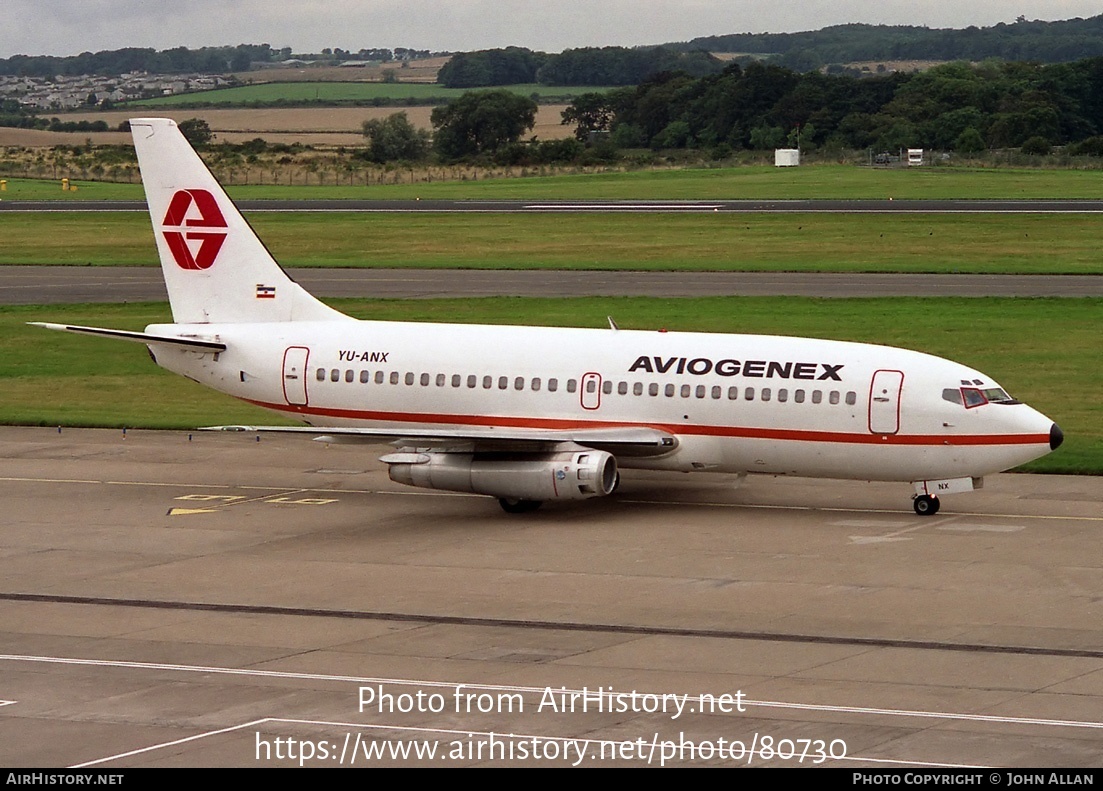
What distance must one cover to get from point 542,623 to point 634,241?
2887 inches

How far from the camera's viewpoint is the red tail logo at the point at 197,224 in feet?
144

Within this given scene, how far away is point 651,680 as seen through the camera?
25.1m

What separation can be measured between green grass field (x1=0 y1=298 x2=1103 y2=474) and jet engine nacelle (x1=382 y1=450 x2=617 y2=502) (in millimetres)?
12488

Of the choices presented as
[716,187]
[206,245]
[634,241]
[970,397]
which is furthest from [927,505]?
[716,187]

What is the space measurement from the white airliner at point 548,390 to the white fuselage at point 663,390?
43 millimetres

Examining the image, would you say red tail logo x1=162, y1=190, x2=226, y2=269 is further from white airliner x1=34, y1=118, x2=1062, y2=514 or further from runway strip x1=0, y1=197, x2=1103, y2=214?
runway strip x1=0, y1=197, x2=1103, y2=214

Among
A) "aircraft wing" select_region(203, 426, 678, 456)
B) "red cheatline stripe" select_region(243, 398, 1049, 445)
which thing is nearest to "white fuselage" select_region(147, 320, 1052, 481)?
"red cheatline stripe" select_region(243, 398, 1049, 445)

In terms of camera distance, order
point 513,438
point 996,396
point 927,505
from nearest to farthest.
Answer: point 996,396 < point 513,438 < point 927,505

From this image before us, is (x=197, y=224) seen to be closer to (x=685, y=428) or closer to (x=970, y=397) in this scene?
(x=685, y=428)

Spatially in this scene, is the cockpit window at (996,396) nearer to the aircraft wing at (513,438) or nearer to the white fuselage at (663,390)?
the white fuselage at (663,390)

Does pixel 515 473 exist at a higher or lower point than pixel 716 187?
higher

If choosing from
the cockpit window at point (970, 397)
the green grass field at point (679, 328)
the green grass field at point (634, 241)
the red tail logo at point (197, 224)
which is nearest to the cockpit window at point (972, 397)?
the cockpit window at point (970, 397)

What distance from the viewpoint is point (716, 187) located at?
149875mm
